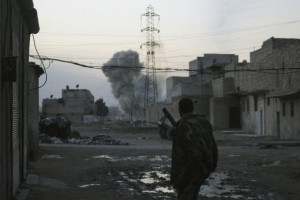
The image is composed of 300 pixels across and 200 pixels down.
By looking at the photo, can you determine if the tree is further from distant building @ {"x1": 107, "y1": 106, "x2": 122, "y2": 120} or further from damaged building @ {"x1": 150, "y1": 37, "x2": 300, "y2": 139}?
damaged building @ {"x1": 150, "y1": 37, "x2": 300, "y2": 139}

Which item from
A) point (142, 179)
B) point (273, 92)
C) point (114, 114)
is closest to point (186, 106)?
point (142, 179)

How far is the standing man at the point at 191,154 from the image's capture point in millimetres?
5828

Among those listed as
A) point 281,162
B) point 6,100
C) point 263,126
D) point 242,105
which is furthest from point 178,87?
point 6,100

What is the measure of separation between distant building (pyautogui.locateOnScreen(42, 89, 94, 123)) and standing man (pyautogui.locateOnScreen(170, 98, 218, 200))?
61.5 metres

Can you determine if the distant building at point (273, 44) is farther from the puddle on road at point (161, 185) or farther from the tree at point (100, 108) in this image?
the tree at point (100, 108)

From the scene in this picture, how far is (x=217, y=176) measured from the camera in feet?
43.8

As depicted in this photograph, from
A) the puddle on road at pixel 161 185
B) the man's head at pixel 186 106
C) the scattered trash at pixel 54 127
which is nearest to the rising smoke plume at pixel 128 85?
the scattered trash at pixel 54 127

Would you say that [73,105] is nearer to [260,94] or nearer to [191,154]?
[260,94]

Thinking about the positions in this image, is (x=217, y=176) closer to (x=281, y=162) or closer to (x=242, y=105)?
(x=281, y=162)

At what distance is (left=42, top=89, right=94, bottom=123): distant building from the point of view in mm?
69963

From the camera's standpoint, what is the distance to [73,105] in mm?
78125

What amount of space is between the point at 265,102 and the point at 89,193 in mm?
30099

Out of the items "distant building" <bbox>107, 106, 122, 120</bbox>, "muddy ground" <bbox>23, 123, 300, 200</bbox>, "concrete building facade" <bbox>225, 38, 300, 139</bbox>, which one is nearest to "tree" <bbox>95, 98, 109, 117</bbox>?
"distant building" <bbox>107, 106, 122, 120</bbox>

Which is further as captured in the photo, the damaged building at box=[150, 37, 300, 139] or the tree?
the tree
